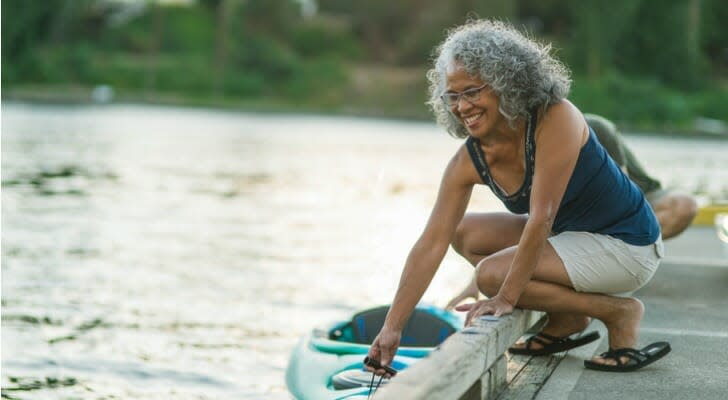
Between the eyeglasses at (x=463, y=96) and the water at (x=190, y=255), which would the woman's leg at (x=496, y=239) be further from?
the water at (x=190, y=255)

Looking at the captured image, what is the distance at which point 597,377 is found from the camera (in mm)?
5137

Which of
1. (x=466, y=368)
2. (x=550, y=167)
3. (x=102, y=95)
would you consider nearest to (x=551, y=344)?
(x=550, y=167)

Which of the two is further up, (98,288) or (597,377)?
(597,377)

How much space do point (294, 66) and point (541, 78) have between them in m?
59.2

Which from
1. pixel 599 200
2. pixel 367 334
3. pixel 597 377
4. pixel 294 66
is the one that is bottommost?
pixel 294 66

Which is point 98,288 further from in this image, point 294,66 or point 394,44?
point 394,44

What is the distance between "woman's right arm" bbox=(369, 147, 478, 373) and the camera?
16.1ft

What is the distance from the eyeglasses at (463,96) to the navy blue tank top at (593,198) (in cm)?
23

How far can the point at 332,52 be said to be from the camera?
67438mm

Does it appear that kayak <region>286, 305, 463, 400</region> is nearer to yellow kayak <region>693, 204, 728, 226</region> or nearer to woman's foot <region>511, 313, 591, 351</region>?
woman's foot <region>511, 313, 591, 351</region>

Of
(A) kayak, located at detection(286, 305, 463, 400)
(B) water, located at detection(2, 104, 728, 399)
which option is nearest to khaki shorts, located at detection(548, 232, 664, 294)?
(A) kayak, located at detection(286, 305, 463, 400)

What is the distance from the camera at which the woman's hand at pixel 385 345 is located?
4.93 m

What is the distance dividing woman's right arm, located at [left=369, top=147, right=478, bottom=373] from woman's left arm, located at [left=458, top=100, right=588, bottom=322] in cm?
32

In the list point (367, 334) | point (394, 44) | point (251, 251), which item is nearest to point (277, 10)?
point (394, 44)
